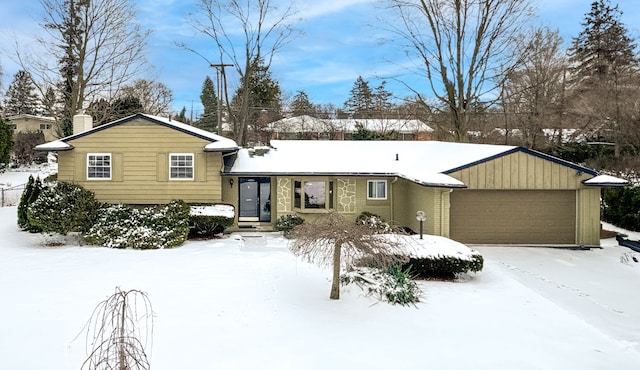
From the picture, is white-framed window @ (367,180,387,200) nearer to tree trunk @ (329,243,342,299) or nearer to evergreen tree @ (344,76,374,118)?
tree trunk @ (329,243,342,299)

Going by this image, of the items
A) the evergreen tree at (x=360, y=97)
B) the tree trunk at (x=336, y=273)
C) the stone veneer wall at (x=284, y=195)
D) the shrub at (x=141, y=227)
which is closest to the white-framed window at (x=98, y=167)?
the shrub at (x=141, y=227)

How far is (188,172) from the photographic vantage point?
50.1 feet

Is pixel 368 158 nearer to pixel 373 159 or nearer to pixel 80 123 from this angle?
pixel 373 159

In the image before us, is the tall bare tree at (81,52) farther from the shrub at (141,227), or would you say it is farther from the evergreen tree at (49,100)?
the shrub at (141,227)

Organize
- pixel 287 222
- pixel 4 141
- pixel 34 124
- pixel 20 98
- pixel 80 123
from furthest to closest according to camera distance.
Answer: pixel 20 98 → pixel 34 124 → pixel 4 141 → pixel 80 123 → pixel 287 222

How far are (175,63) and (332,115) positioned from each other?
1750 centimetres

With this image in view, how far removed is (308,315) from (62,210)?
9741 mm

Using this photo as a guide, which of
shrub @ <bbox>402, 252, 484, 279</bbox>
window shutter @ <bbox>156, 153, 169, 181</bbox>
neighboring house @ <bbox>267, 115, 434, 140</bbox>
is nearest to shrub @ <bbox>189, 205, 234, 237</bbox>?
window shutter @ <bbox>156, 153, 169, 181</bbox>

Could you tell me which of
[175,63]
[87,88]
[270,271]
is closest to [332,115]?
[175,63]

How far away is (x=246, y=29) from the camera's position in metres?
25.8

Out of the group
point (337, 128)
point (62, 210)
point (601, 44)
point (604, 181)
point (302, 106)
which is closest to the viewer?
point (62, 210)

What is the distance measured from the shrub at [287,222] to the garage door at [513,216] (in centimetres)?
556

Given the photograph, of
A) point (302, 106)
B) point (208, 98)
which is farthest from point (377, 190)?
point (208, 98)

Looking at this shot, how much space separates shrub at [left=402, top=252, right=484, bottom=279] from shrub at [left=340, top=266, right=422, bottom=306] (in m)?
0.59
